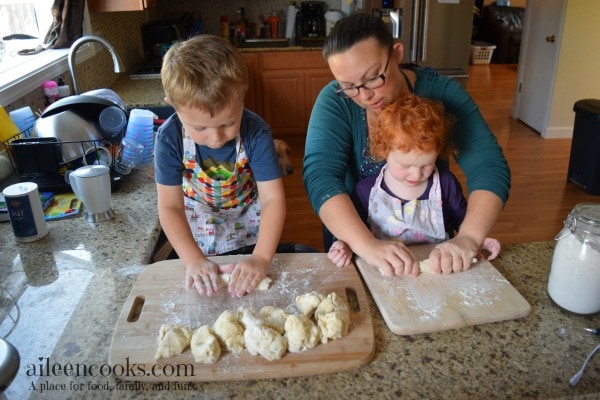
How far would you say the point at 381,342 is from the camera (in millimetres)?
813

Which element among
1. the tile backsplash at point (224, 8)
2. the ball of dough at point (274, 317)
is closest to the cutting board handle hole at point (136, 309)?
the ball of dough at point (274, 317)

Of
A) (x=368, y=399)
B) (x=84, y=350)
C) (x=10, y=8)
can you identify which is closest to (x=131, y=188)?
(x=84, y=350)

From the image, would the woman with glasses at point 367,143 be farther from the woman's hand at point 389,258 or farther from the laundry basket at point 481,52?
the laundry basket at point 481,52

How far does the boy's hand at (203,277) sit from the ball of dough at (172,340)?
0.43 feet

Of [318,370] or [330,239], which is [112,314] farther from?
[330,239]

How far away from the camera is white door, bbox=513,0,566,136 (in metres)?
4.10

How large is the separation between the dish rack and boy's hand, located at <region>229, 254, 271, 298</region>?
2.33ft

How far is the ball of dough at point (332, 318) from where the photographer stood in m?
0.79

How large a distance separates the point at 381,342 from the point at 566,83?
13.5 ft

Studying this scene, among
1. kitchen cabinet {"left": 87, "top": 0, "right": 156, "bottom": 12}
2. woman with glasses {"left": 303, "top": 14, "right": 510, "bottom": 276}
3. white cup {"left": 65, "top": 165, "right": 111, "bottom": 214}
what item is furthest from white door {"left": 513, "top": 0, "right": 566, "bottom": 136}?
white cup {"left": 65, "top": 165, "right": 111, "bottom": 214}

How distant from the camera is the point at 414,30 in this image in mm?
3717

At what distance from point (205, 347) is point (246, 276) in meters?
0.22

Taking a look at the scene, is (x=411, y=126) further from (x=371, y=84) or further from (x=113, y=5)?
(x=113, y=5)

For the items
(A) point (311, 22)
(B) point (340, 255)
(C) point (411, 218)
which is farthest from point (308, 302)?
(A) point (311, 22)
